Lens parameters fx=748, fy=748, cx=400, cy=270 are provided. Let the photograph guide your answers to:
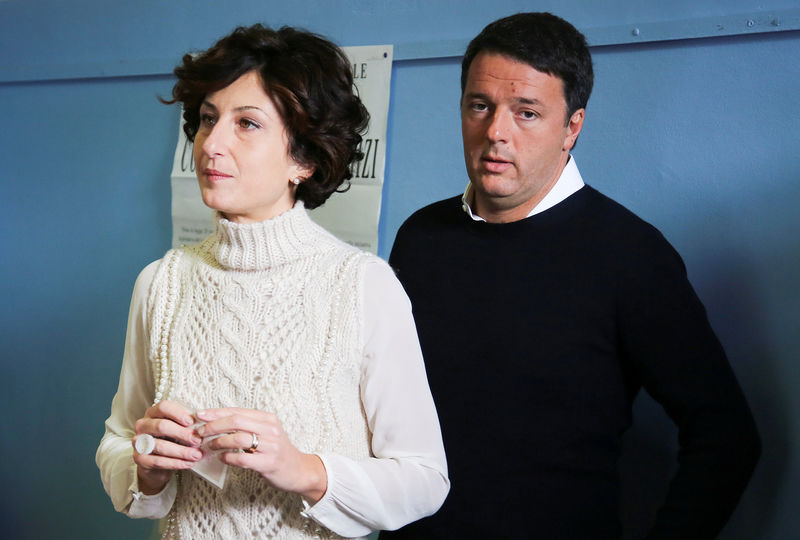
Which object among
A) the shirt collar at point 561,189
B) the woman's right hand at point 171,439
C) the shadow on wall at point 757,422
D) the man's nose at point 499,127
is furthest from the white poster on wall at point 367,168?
the woman's right hand at point 171,439

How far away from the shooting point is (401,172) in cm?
185

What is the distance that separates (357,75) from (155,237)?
824mm

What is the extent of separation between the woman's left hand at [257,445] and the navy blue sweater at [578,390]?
414 mm

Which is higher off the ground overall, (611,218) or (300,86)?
(300,86)

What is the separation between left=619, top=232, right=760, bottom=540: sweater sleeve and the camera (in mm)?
1201

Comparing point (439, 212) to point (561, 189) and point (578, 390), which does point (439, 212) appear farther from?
point (578, 390)

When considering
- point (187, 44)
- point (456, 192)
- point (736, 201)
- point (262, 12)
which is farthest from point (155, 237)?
point (736, 201)

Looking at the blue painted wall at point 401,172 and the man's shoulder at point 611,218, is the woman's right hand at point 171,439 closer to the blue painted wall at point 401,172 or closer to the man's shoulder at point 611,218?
the man's shoulder at point 611,218

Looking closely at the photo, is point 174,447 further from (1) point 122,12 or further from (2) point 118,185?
(1) point 122,12

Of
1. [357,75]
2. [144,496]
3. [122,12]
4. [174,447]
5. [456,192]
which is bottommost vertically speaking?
[144,496]

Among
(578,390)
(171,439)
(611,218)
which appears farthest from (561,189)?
(171,439)

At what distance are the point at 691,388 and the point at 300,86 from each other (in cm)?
78

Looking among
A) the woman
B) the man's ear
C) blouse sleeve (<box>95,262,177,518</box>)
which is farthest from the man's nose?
blouse sleeve (<box>95,262,177,518</box>)

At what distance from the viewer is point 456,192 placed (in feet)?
5.86
